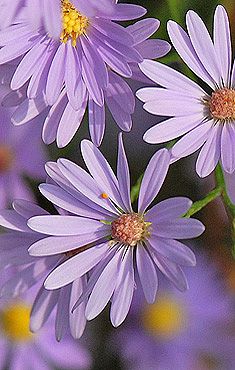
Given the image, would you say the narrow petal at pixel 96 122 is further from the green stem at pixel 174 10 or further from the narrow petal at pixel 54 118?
the green stem at pixel 174 10

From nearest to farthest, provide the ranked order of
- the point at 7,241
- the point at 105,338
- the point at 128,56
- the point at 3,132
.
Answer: the point at 128,56
the point at 7,241
the point at 3,132
the point at 105,338

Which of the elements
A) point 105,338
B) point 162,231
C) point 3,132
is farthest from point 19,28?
point 105,338

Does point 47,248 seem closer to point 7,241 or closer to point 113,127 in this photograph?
point 7,241

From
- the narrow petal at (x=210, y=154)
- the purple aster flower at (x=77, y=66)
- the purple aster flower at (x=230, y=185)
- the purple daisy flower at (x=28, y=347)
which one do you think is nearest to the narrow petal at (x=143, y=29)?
the purple aster flower at (x=77, y=66)

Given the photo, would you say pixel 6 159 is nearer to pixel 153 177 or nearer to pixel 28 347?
pixel 28 347

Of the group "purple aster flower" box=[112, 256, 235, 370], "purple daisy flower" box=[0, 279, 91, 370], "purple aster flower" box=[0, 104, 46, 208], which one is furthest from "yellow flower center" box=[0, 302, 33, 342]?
"purple aster flower" box=[0, 104, 46, 208]

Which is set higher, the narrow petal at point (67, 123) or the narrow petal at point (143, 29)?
the narrow petal at point (143, 29)

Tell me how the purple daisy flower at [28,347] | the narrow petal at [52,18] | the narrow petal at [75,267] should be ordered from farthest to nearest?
the purple daisy flower at [28,347]
the narrow petal at [75,267]
the narrow petal at [52,18]
